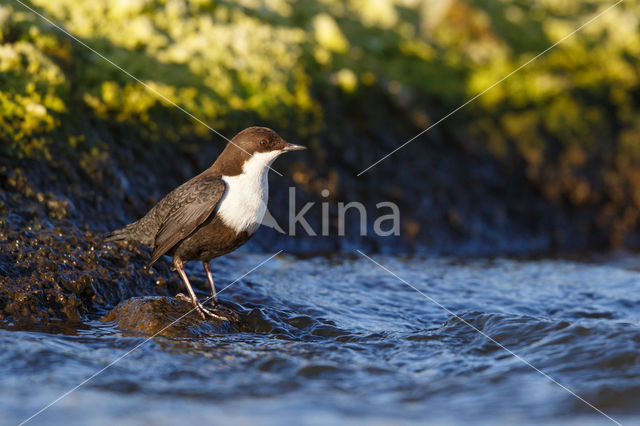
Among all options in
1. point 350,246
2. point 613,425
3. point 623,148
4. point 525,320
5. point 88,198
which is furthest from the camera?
point 623,148

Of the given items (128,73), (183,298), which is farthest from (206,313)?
(128,73)

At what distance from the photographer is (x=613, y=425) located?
3.33 metres

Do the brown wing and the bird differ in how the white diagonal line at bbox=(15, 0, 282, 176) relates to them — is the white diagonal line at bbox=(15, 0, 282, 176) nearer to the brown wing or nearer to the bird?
the bird

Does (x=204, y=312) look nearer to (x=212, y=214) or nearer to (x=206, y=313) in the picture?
(x=206, y=313)

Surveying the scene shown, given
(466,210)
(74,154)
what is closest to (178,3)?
(74,154)

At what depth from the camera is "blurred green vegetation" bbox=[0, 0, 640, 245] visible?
6.65 m

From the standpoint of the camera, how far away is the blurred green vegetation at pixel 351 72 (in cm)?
665

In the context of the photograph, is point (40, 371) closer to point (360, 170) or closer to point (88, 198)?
point (88, 198)

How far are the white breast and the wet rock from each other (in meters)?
0.66

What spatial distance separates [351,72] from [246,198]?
427 cm

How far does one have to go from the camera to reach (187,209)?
489cm

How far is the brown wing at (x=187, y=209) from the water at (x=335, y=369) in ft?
2.51

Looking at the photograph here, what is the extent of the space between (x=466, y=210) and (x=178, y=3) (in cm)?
418

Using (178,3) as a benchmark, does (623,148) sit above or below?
below
